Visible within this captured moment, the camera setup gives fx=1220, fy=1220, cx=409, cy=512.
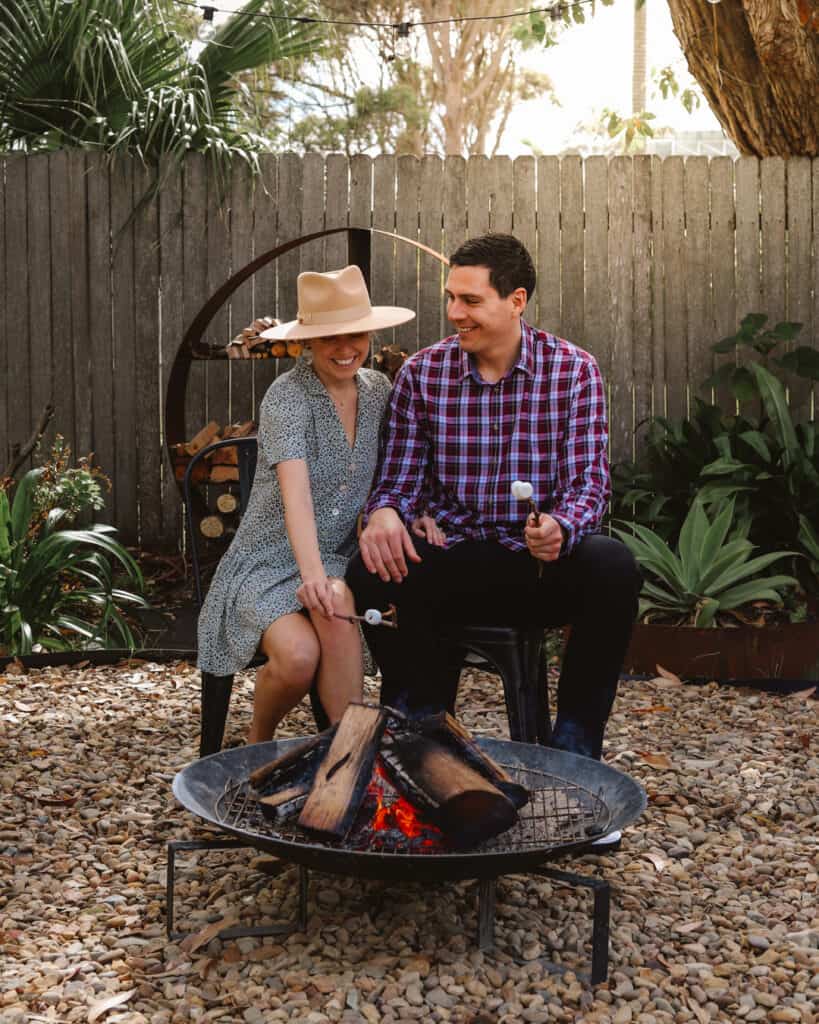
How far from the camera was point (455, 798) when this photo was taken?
1.96 m

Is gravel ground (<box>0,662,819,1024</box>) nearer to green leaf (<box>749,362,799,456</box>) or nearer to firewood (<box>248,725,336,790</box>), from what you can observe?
firewood (<box>248,725,336,790</box>)

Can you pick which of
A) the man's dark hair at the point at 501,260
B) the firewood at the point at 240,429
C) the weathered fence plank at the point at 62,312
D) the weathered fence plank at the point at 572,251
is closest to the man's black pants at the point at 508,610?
the man's dark hair at the point at 501,260

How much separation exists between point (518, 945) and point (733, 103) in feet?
15.0

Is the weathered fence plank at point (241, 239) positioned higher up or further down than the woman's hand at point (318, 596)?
higher up

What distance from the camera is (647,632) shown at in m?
3.98

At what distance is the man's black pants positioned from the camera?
255 cm

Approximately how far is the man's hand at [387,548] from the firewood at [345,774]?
0.50 metres

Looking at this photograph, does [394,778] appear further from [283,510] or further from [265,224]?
[265,224]

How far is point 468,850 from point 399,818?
0.15 meters

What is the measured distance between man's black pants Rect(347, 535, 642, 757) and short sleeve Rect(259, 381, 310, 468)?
28 cm

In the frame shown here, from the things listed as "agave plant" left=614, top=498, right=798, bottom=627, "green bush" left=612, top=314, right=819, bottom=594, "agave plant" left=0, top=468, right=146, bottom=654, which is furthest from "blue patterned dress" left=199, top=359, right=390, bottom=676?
"green bush" left=612, top=314, right=819, bottom=594

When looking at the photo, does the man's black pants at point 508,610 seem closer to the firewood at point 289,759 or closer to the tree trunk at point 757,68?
the firewood at point 289,759

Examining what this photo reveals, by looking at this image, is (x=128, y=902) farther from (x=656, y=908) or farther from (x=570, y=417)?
(x=570, y=417)

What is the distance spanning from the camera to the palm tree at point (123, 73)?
6.02 m
